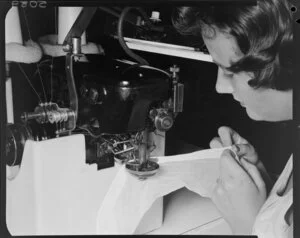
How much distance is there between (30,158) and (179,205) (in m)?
0.39

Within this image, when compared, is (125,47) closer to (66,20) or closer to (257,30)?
(66,20)

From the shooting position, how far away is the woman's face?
141 cm

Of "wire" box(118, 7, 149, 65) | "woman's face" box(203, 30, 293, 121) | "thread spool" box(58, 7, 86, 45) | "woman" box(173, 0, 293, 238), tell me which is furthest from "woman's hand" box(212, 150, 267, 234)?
"thread spool" box(58, 7, 86, 45)

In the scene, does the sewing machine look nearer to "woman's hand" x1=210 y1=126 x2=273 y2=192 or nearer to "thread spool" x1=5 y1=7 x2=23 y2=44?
→ "thread spool" x1=5 y1=7 x2=23 y2=44

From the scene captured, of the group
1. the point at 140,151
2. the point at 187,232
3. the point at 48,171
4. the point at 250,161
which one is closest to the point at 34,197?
the point at 48,171

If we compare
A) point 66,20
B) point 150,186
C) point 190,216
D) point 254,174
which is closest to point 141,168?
point 150,186

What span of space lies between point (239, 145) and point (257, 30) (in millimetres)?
284

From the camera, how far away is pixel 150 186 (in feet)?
4.71

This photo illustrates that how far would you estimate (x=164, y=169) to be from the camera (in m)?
1.43

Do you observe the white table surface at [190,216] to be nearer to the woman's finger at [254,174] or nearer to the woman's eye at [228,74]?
the woman's finger at [254,174]

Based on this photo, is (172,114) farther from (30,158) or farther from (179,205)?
(30,158)

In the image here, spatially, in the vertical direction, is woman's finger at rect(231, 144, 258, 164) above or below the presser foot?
above

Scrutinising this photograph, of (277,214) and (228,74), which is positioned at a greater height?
(228,74)

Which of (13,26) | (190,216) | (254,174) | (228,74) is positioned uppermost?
(13,26)
